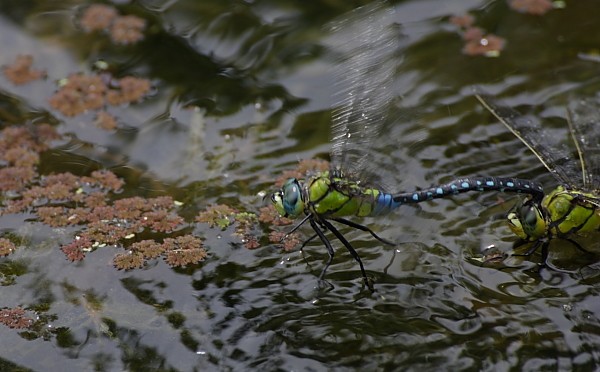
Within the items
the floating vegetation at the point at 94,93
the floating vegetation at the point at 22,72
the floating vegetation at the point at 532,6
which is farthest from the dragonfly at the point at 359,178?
the floating vegetation at the point at 22,72

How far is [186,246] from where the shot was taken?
208 inches

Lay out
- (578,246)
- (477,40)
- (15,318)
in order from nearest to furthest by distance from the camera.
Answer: (15,318) → (578,246) → (477,40)

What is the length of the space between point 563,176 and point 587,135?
62cm

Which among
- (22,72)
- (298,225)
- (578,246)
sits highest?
(22,72)

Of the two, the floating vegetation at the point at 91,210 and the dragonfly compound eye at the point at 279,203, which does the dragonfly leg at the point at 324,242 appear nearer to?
the dragonfly compound eye at the point at 279,203

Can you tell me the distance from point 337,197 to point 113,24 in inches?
131

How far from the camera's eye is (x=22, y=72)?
6.98m

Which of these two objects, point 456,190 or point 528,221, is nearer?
point 528,221

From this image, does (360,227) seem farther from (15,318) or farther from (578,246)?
(15,318)

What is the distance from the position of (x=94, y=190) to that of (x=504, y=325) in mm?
3048

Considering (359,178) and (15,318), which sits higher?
(359,178)

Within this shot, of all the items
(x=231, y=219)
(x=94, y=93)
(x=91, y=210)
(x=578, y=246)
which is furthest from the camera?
(x=94, y=93)

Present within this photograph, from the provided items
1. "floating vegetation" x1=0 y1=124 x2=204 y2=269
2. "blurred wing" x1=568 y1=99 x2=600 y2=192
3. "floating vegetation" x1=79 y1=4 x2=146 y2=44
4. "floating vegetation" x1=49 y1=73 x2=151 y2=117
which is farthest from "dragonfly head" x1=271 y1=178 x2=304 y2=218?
"floating vegetation" x1=79 y1=4 x2=146 y2=44

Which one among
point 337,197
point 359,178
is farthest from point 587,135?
point 337,197
